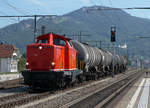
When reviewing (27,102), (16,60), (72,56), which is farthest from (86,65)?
(16,60)

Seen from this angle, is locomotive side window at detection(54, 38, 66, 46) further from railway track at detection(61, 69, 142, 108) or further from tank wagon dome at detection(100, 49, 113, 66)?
tank wagon dome at detection(100, 49, 113, 66)

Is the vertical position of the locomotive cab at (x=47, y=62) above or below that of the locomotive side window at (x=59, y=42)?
below

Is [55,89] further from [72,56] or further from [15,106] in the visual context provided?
[15,106]

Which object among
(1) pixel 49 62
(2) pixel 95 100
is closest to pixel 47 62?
(1) pixel 49 62

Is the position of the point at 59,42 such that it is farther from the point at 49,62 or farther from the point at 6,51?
the point at 6,51

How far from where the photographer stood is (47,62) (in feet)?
61.0

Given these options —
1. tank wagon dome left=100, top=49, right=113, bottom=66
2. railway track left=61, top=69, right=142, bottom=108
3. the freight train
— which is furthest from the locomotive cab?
tank wagon dome left=100, top=49, right=113, bottom=66

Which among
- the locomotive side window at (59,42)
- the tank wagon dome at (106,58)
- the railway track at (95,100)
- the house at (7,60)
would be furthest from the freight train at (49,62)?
the house at (7,60)

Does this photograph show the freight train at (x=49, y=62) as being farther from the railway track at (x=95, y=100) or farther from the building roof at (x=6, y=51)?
the building roof at (x=6, y=51)

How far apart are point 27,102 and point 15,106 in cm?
147

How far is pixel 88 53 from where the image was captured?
86.2ft

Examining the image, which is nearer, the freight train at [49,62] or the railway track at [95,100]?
the railway track at [95,100]

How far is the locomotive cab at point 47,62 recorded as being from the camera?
59.6 ft

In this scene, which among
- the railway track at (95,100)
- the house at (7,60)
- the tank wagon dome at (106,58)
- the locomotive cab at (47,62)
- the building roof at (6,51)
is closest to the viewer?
the railway track at (95,100)
